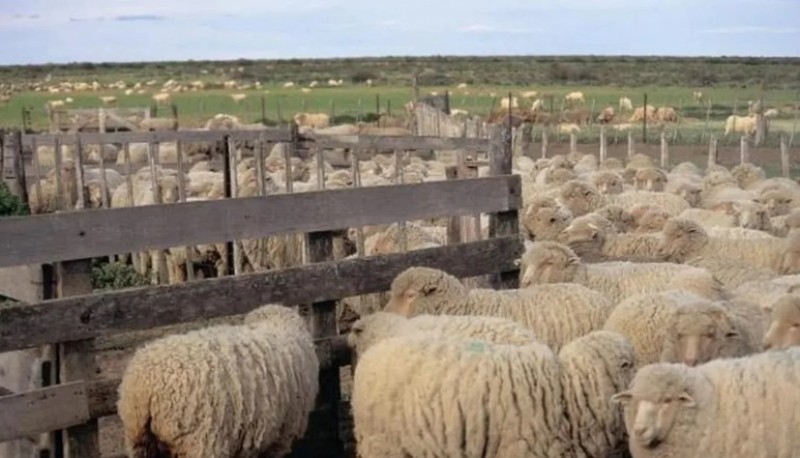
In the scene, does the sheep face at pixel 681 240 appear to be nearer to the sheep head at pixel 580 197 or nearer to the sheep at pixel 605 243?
the sheep at pixel 605 243

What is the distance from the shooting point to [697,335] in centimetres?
658

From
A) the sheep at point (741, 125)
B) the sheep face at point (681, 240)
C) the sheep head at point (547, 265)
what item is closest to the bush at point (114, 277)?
the sheep head at point (547, 265)

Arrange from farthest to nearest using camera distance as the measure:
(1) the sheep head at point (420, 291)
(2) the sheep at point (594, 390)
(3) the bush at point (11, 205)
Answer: (3) the bush at point (11, 205), (1) the sheep head at point (420, 291), (2) the sheep at point (594, 390)

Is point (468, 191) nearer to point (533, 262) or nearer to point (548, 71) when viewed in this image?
point (533, 262)

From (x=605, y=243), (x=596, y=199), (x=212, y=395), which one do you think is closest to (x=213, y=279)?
(x=212, y=395)

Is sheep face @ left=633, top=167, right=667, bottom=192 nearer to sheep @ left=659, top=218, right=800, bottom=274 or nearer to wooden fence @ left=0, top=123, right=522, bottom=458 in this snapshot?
sheep @ left=659, top=218, right=800, bottom=274

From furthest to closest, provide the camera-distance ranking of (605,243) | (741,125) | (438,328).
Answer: (741,125), (605,243), (438,328)

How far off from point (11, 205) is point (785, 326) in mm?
11890

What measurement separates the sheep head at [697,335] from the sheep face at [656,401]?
1.08 m

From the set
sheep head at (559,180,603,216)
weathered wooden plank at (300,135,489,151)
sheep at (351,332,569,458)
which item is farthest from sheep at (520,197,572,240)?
sheep at (351,332,569,458)

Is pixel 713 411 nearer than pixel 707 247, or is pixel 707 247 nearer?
pixel 713 411

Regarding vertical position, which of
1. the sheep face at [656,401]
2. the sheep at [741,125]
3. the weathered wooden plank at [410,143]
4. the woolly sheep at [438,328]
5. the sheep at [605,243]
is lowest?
the sheep at [741,125]

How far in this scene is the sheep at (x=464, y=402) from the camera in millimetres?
5539

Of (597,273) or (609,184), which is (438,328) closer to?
(597,273)
